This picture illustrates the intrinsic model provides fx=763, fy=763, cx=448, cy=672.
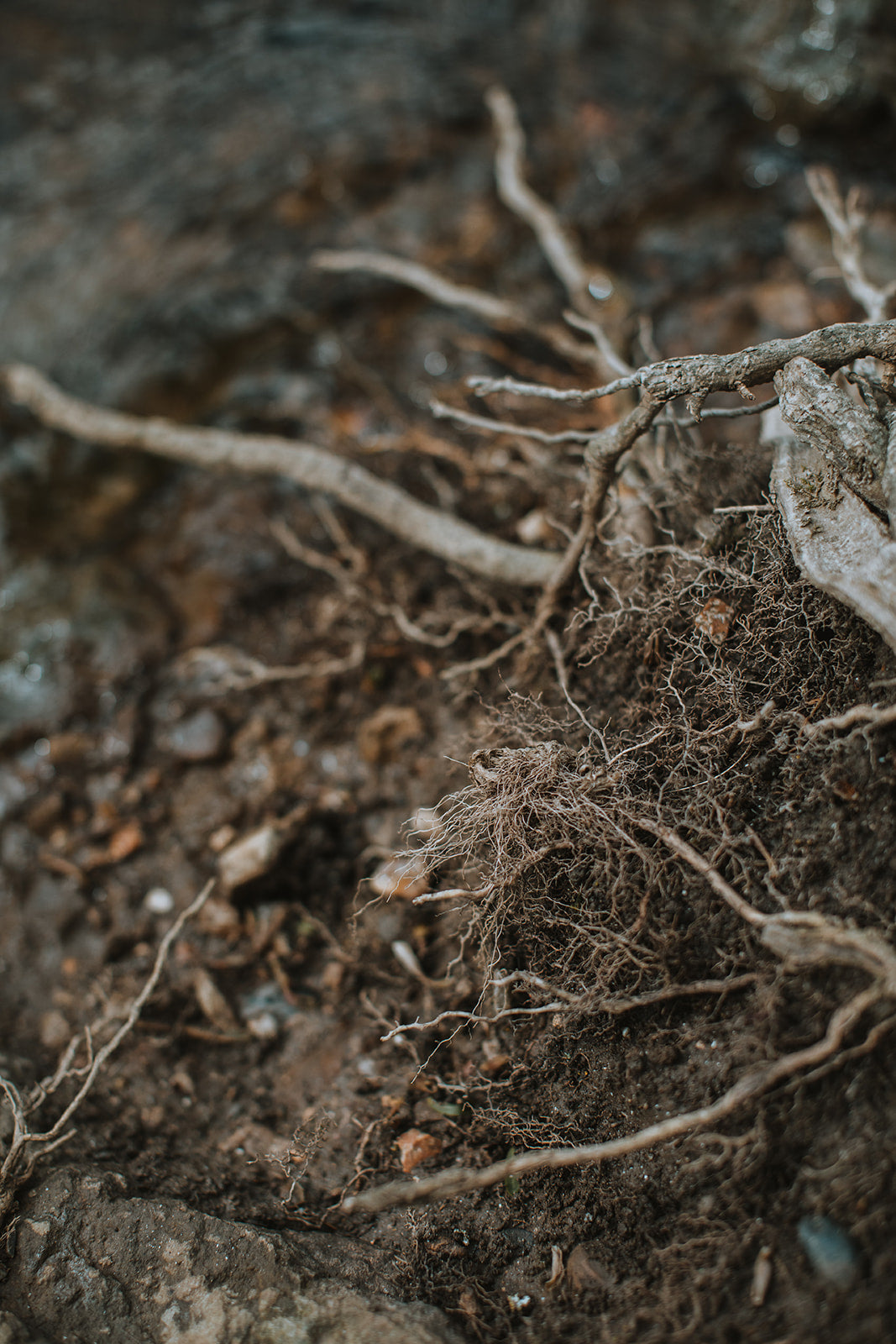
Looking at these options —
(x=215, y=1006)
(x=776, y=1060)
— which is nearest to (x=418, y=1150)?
(x=215, y=1006)

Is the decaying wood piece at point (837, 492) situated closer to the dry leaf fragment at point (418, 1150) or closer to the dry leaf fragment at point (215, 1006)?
the dry leaf fragment at point (418, 1150)

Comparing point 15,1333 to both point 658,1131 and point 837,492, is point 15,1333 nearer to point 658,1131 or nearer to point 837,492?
point 658,1131

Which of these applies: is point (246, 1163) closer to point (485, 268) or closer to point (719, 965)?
point (719, 965)

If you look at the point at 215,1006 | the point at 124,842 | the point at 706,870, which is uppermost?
the point at 706,870

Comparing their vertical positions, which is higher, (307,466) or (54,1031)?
(307,466)

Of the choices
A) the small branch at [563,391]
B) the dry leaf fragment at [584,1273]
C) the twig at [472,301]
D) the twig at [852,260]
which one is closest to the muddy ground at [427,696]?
the dry leaf fragment at [584,1273]

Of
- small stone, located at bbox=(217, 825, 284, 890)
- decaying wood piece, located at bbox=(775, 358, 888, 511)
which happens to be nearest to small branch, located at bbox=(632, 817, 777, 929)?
decaying wood piece, located at bbox=(775, 358, 888, 511)

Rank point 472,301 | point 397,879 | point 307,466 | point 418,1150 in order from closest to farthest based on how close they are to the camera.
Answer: point 418,1150, point 397,879, point 307,466, point 472,301
